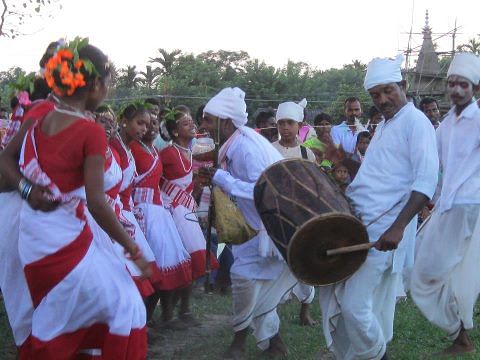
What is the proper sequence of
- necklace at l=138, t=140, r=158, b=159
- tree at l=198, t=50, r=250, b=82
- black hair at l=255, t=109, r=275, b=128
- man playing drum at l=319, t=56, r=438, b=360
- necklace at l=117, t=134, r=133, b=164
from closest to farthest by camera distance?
man playing drum at l=319, t=56, r=438, b=360
necklace at l=117, t=134, r=133, b=164
necklace at l=138, t=140, r=158, b=159
black hair at l=255, t=109, r=275, b=128
tree at l=198, t=50, r=250, b=82

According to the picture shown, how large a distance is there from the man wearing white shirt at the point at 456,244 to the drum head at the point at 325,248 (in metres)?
1.43

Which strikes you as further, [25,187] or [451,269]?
[451,269]

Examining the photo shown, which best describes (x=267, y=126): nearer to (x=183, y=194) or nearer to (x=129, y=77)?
(x=183, y=194)

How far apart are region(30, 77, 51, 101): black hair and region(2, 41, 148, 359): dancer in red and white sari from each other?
1.24 m

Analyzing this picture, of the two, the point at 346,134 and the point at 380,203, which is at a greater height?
the point at 380,203

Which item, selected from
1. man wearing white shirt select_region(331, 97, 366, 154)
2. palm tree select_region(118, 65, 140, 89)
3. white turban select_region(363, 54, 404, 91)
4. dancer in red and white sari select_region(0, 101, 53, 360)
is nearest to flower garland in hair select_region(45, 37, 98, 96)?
dancer in red and white sari select_region(0, 101, 53, 360)

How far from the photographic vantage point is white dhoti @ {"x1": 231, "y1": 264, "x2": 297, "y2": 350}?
5641 millimetres

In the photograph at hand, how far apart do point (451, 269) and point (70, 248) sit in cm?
343

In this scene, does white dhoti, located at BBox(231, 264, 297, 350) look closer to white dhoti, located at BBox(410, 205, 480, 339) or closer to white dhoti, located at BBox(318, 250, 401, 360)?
white dhoti, located at BBox(318, 250, 401, 360)

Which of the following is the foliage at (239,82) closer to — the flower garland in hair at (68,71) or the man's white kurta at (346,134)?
the man's white kurta at (346,134)

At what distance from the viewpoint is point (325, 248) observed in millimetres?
4504

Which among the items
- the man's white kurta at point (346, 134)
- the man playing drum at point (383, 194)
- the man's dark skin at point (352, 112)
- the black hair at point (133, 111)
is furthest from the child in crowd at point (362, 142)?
the man playing drum at point (383, 194)

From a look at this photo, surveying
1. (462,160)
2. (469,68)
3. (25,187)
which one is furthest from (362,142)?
(25,187)

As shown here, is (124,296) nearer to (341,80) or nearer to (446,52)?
(446,52)
